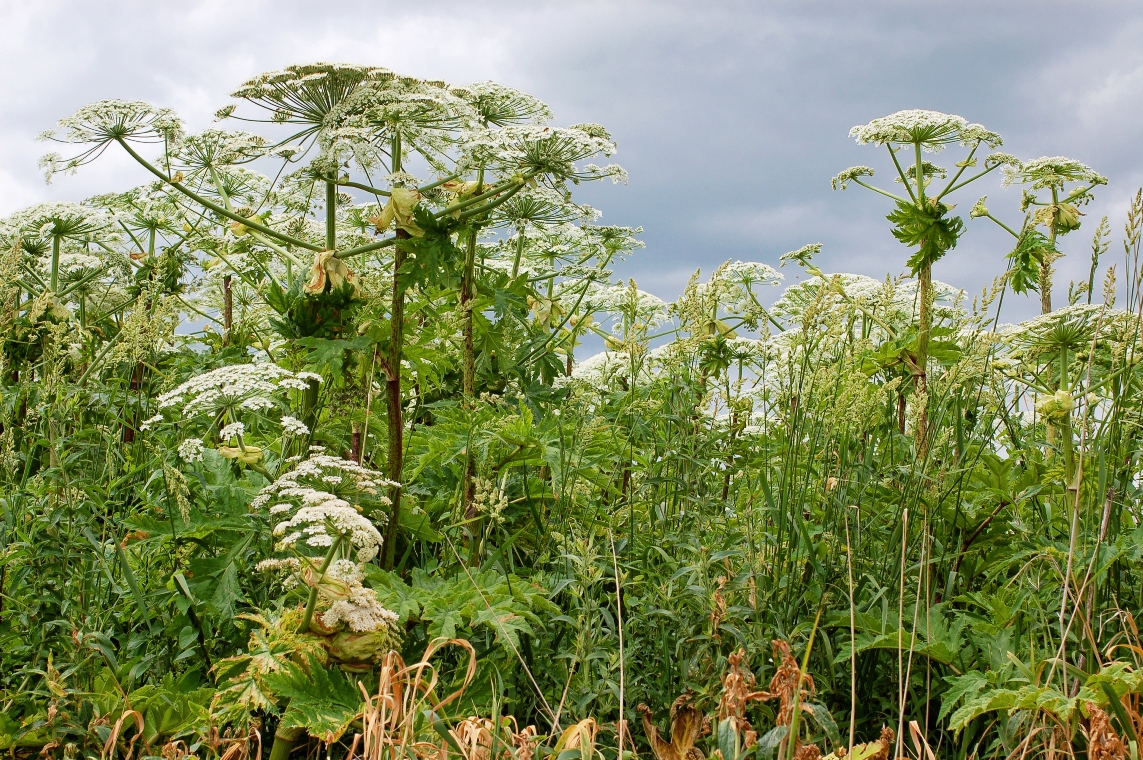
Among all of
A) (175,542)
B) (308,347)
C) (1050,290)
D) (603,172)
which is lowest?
(175,542)

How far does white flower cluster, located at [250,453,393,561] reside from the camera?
2346 millimetres

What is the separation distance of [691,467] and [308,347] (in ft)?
4.94

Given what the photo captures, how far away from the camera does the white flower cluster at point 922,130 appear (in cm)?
517

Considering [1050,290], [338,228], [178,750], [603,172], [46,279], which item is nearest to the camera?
[178,750]

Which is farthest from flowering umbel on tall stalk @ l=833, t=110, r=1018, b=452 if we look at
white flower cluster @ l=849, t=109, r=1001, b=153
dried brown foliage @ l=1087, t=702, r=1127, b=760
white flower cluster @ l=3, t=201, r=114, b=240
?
white flower cluster @ l=3, t=201, r=114, b=240

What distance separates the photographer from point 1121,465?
3.29 meters

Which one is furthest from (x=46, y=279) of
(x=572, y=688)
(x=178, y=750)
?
(x=572, y=688)

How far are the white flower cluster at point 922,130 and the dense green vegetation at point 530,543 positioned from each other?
4.10 ft

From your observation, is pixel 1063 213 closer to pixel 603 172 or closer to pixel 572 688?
pixel 603 172

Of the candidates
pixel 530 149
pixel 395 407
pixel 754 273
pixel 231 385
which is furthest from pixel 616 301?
pixel 231 385

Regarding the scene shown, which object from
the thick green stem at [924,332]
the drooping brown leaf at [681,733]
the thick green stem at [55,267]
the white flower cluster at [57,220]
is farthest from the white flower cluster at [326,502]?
the white flower cluster at [57,220]

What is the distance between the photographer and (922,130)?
5.29 m

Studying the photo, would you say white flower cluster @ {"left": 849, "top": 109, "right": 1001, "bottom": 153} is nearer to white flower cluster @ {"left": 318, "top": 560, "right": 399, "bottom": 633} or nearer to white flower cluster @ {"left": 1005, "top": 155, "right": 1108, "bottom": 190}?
white flower cluster @ {"left": 1005, "top": 155, "right": 1108, "bottom": 190}

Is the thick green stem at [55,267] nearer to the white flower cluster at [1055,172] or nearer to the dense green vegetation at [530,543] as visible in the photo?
the dense green vegetation at [530,543]
